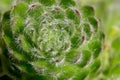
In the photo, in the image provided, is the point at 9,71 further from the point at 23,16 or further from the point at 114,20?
the point at 114,20

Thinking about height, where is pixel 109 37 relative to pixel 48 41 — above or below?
above

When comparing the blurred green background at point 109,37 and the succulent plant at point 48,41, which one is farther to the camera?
the blurred green background at point 109,37

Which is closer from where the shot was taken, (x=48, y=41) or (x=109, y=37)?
(x=48, y=41)

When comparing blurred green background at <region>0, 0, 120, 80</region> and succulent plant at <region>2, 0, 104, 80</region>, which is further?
blurred green background at <region>0, 0, 120, 80</region>
